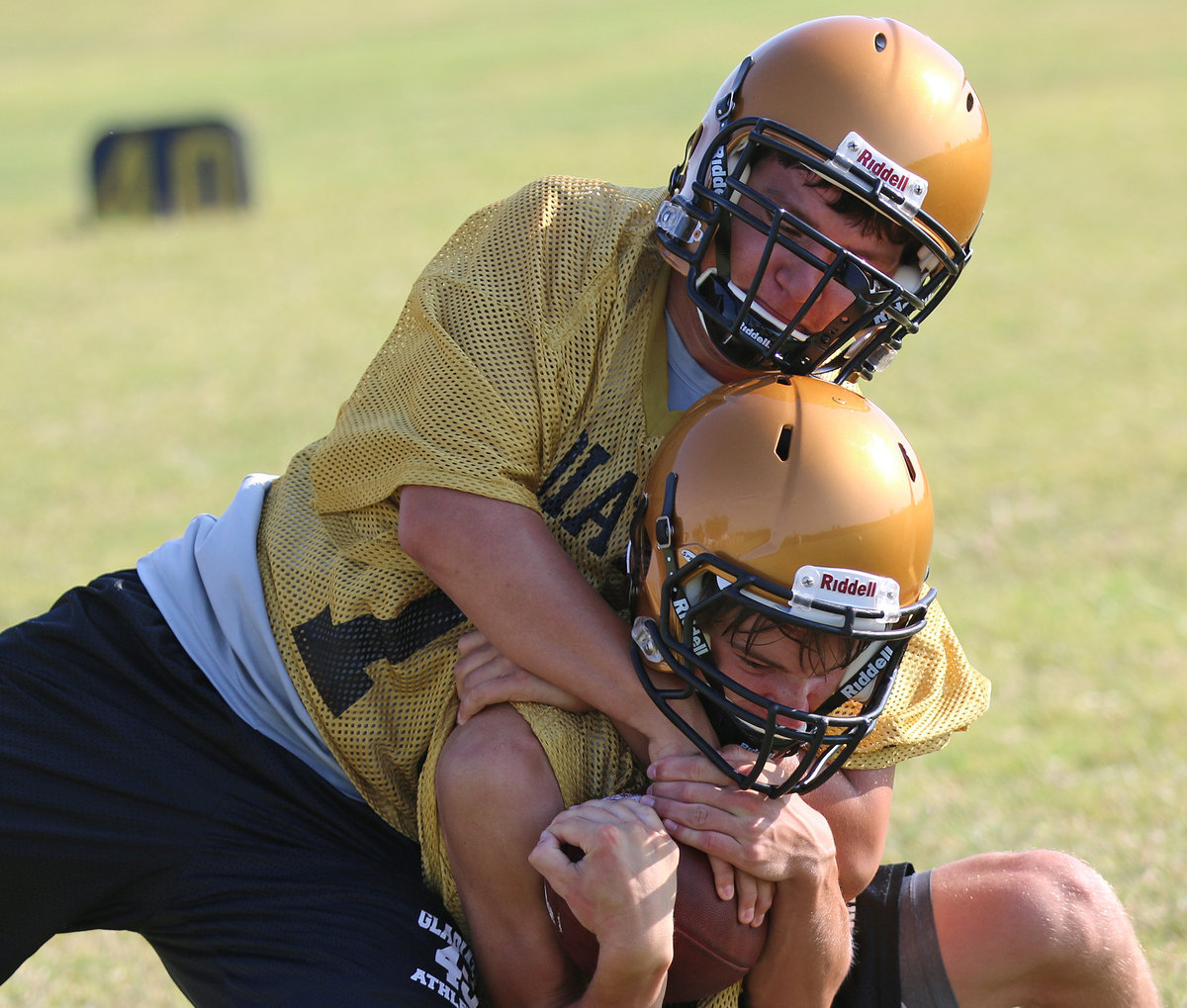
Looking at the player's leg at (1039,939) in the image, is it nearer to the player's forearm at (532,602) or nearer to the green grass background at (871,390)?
the green grass background at (871,390)

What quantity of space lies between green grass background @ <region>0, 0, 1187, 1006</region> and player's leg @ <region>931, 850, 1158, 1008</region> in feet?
2.22

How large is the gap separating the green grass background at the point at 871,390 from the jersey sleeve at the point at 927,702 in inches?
41.7

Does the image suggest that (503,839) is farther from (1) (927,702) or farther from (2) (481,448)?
(1) (927,702)

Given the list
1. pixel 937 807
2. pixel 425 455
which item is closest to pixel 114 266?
pixel 937 807

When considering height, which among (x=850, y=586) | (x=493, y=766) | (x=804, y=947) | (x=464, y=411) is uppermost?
(x=464, y=411)

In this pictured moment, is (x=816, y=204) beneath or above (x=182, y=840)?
above

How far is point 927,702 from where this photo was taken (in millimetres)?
3139

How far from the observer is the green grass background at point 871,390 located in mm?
4938

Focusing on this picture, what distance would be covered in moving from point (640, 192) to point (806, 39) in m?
0.48

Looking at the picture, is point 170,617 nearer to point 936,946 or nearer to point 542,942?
point 542,942

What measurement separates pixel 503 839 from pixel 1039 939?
1.16 meters

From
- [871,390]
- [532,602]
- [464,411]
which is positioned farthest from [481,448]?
[871,390]

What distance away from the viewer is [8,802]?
9.64ft

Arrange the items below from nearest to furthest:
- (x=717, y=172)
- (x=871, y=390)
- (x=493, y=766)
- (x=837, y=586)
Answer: (x=837, y=586), (x=493, y=766), (x=717, y=172), (x=871, y=390)
